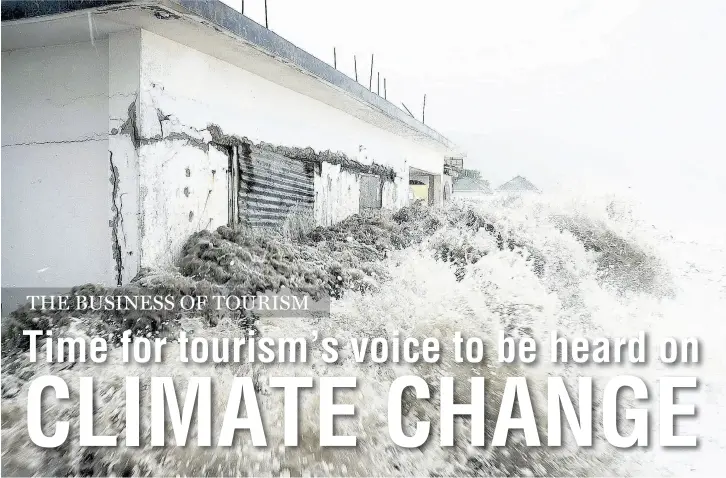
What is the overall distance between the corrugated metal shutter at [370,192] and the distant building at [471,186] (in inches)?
475

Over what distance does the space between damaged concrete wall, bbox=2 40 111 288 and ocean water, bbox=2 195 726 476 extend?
1099 millimetres

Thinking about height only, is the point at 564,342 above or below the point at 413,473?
above

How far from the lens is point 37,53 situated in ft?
11.4

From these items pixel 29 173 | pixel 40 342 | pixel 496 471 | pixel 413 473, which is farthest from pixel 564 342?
pixel 29 173

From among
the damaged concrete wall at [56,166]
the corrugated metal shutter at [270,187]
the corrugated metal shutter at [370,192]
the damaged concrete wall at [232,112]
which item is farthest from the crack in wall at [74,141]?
the corrugated metal shutter at [370,192]

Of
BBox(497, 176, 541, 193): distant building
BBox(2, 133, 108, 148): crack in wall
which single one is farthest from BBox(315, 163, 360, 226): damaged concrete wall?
BBox(497, 176, 541, 193): distant building

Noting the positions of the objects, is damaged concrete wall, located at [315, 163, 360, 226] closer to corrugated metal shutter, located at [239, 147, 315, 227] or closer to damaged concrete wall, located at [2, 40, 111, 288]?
corrugated metal shutter, located at [239, 147, 315, 227]

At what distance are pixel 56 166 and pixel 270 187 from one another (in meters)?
1.56

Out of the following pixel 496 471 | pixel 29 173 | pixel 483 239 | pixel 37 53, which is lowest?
pixel 496 471

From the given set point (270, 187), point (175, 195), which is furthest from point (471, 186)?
point (175, 195)

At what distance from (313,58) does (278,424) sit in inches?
115

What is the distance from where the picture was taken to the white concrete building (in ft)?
10.2

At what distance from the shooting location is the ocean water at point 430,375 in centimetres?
198

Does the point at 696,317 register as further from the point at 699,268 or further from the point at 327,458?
the point at 327,458
